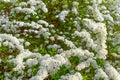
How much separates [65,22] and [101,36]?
2.79 m

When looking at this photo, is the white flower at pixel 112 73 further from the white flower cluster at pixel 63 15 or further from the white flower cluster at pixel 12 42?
the white flower cluster at pixel 63 15

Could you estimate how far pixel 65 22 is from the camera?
8977 mm

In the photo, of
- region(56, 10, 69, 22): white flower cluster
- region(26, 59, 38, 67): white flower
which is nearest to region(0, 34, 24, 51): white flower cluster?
region(26, 59, 38, 67): white flower

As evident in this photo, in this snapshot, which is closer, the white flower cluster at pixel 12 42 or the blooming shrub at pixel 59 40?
the blooming shrub at pixel 59 40

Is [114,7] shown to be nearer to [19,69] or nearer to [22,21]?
[22,21]

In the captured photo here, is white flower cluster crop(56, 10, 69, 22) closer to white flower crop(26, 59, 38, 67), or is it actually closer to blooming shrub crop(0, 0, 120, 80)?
blooming shrub crop(0, 0, 120, 80)

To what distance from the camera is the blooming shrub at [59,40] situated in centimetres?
624

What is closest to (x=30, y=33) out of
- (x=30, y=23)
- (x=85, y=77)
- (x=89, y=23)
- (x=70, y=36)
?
(x=30, y=23)

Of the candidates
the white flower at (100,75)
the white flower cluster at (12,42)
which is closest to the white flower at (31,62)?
the white flower cluster at (12,42)

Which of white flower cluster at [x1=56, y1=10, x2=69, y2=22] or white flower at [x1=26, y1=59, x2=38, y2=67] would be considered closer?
white flower at [x1=26, y1=59, x2=38, y2=67]

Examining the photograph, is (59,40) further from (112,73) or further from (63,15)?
(112,73)

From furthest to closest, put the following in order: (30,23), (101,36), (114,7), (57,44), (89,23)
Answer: (114,7) → (30,23) → (57,44) → (89,23) → (101,36)

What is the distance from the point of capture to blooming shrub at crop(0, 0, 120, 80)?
624 centimetres

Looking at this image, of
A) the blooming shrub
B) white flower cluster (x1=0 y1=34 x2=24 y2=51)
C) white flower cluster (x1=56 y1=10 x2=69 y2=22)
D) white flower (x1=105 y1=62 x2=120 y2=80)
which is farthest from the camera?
white flower cluster (x1=56 y1=10 x2=69 y2=22)
